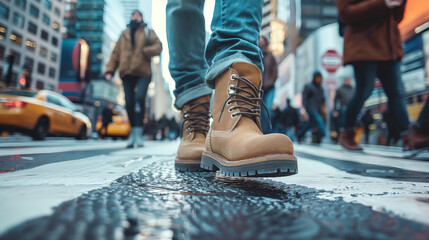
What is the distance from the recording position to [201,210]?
1.63 feet

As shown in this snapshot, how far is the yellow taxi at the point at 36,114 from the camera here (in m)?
5.01

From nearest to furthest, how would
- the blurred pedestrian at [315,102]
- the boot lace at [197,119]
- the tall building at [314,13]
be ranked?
the boot lace at [197,119]
the blurred pedestrian at [315,102]
the tall building at [314,13]

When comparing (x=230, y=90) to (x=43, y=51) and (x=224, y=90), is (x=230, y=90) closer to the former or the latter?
(x=224, y=90)

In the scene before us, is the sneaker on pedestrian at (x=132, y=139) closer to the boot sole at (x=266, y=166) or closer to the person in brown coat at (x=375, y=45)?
the person in brown coat at (x=375, y=45)

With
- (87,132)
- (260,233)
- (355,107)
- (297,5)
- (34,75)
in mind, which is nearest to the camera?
(260,233)

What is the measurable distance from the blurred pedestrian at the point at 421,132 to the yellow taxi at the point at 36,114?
5922 millimetres

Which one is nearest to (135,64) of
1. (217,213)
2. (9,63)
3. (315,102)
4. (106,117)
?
(217,213)

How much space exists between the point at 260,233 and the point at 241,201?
0.22 m

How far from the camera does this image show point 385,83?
297cm

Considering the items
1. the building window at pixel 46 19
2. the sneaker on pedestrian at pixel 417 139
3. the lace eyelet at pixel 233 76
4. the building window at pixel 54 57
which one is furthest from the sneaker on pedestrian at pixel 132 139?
the building window at pixel 54 57

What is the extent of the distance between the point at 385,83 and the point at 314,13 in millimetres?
44322

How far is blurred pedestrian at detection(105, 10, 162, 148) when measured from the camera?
3.84 meters

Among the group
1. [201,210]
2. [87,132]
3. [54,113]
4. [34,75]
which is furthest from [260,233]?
[34,75]

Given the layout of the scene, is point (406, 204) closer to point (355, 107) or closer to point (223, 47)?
point (223, 47)
